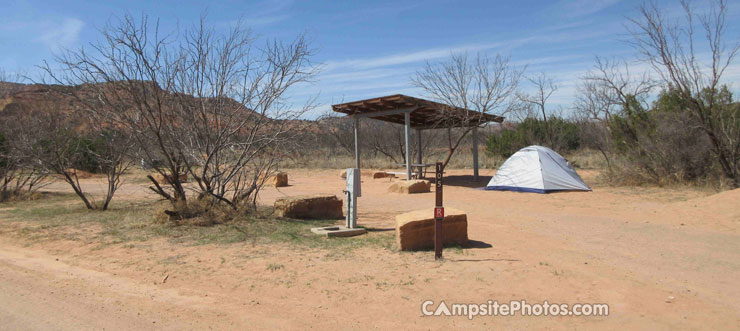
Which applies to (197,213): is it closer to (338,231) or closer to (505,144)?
(338,231)

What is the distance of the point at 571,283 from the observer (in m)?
5.04

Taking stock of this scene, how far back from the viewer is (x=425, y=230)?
6.61m

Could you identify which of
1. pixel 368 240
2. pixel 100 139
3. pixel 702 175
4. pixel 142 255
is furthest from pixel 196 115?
pixel 702 175

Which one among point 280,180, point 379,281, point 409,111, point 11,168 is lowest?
point 379,281

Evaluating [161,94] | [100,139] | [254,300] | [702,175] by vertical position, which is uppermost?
[161,94]

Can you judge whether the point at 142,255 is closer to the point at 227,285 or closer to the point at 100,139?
the point at 227,285

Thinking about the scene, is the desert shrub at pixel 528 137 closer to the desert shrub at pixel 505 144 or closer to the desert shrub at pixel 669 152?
the desert shrub at pixel 505 144

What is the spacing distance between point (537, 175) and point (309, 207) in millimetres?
7628

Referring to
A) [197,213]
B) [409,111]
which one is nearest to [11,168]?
[197,213]

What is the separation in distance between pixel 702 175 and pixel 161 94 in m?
14.1

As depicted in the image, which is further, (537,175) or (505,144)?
(505,144)

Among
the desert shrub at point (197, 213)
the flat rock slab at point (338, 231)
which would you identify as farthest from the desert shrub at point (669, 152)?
the desert shrub at point (197, 213)

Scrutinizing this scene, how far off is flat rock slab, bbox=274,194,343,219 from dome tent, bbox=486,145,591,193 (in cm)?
677

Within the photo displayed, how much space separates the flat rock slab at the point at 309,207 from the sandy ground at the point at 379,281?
2.56 metres
